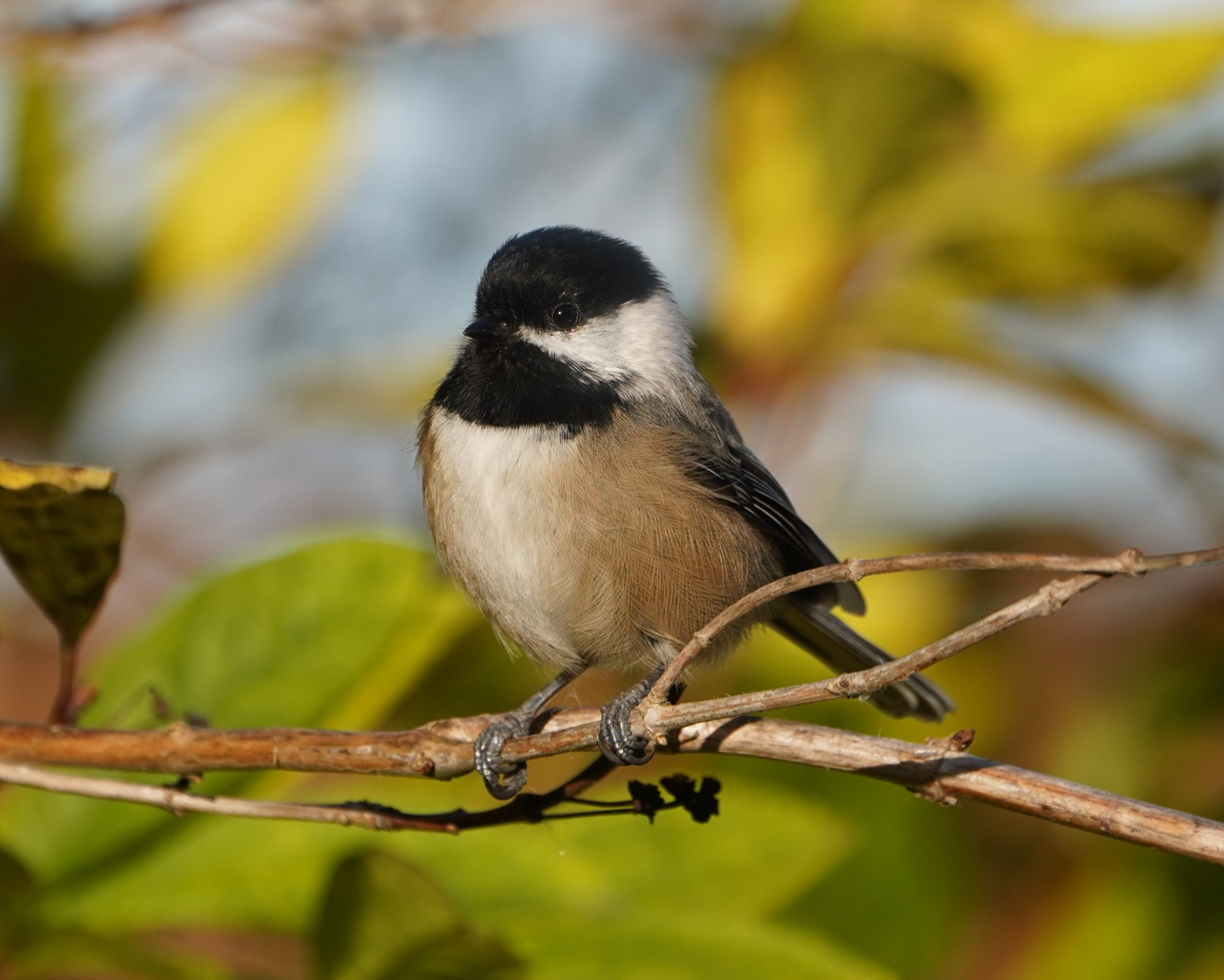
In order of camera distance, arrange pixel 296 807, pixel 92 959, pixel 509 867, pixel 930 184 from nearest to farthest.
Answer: pixel 296 807
pixel 92 959
pixel 509 867
pixel 930 184

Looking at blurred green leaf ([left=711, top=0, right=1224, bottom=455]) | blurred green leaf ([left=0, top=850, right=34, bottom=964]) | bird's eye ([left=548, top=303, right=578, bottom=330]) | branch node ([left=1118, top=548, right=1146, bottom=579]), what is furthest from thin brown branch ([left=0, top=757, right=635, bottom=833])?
bird's eye ([left=548, top=303, right=578, bottom=330])

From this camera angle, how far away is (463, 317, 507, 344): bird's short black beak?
269 cm

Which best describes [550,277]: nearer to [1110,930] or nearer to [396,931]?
[396,931]

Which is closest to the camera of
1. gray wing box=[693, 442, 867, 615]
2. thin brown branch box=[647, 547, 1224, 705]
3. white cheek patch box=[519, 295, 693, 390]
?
thin brown branch box=[647, 547, 1224, 705]

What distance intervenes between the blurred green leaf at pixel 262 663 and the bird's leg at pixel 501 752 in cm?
18

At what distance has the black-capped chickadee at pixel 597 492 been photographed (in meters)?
2.38

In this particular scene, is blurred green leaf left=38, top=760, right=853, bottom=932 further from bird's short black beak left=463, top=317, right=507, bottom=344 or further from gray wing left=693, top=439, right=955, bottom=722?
bird's short black beak left=463, top=317, right=507, bottom=344

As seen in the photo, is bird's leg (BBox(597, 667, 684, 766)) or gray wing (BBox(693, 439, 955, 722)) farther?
gray wing (BBox(693, 439, 955, 722))

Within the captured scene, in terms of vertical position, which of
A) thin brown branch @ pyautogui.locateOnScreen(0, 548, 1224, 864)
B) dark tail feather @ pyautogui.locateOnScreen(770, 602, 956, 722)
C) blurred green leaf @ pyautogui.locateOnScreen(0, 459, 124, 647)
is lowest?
dark tail feather @ pyautogui.locateOnScreen(770, 602, 956, 722)

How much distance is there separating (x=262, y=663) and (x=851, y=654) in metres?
1.17

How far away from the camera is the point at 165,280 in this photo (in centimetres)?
284

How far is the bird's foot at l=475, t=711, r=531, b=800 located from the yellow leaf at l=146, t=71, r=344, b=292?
132 centimetres

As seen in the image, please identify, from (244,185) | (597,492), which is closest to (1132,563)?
(597,492)

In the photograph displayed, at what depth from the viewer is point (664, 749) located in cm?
175
